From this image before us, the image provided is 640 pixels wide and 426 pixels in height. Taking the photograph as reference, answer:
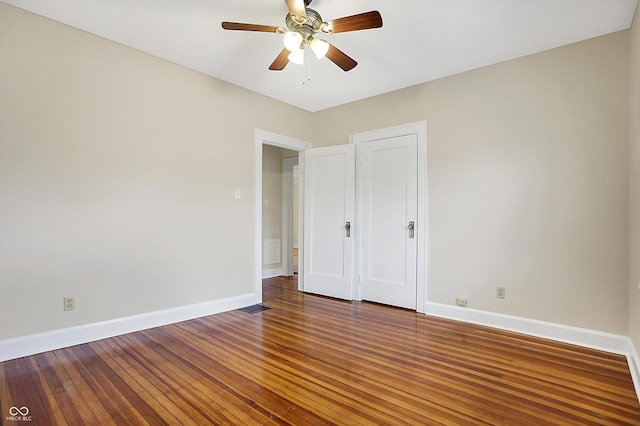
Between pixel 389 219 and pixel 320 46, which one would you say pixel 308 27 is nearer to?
pixel 320 46

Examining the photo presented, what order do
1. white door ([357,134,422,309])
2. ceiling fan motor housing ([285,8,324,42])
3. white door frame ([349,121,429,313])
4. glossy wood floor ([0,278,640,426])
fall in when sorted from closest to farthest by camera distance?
glossy wood floor ([0,278,640,426])
ceiling fan motor housing ([285,8,324,42])
white door frame ([349,121,429,313])
white door ([357,134,422,309])

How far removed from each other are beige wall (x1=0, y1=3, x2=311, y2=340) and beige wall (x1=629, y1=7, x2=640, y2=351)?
3.61m

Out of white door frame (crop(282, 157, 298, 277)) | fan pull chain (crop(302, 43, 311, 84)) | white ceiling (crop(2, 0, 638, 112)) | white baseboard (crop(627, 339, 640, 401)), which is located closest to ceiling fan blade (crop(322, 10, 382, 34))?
A: white ceiling (crop(2, 0, 638, 112))

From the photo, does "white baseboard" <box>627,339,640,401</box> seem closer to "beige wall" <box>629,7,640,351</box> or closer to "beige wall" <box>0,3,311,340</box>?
"beige wall" <box>629,7,640,351</box>

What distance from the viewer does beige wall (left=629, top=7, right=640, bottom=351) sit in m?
2.21

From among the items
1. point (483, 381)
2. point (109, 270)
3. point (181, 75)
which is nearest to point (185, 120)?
point (181, 75)

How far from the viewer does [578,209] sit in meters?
2.76

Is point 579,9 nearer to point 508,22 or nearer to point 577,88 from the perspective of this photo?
point 508,22

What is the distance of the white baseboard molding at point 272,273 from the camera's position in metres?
5.56

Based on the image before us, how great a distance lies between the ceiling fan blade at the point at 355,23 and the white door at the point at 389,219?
1.85m

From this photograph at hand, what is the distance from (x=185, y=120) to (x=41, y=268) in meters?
1.86

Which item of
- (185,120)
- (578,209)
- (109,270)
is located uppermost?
(185,120)

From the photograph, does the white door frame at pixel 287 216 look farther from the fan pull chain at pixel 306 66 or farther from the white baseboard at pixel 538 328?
the white baseboard at pixel 538 328

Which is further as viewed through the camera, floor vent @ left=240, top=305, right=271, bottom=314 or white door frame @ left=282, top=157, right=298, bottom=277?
white door frame @ left=282, top=157, right=298, bottom=277
